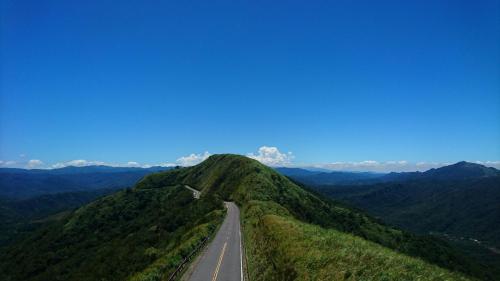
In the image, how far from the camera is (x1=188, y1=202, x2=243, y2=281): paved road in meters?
35.0

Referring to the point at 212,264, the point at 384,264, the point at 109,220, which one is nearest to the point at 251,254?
the point at 212,264

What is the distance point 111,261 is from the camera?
84125 mm

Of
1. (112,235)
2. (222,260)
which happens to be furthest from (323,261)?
(112,235)

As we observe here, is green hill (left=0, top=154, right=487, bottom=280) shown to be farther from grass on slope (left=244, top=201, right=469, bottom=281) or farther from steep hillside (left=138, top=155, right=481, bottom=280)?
steep hillside (left=138, top=155, right=481, bottom=280)

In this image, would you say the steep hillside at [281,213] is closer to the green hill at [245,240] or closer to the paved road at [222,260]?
the green hill at [245,240]

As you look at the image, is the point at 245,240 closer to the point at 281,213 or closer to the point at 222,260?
the point at 222,260

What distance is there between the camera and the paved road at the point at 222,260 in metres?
35.0

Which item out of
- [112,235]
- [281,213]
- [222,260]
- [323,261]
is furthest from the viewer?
[112,235]

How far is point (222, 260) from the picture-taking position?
41.4 m

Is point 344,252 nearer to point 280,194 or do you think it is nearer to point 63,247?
point 280,194

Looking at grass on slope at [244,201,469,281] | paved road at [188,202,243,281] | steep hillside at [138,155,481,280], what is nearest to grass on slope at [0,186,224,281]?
paved road at [188,202,243,281]

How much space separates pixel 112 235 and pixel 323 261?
123 metres

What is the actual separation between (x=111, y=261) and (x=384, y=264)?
76339 millimetres

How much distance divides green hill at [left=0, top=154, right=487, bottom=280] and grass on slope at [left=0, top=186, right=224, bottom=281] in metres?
0.49
